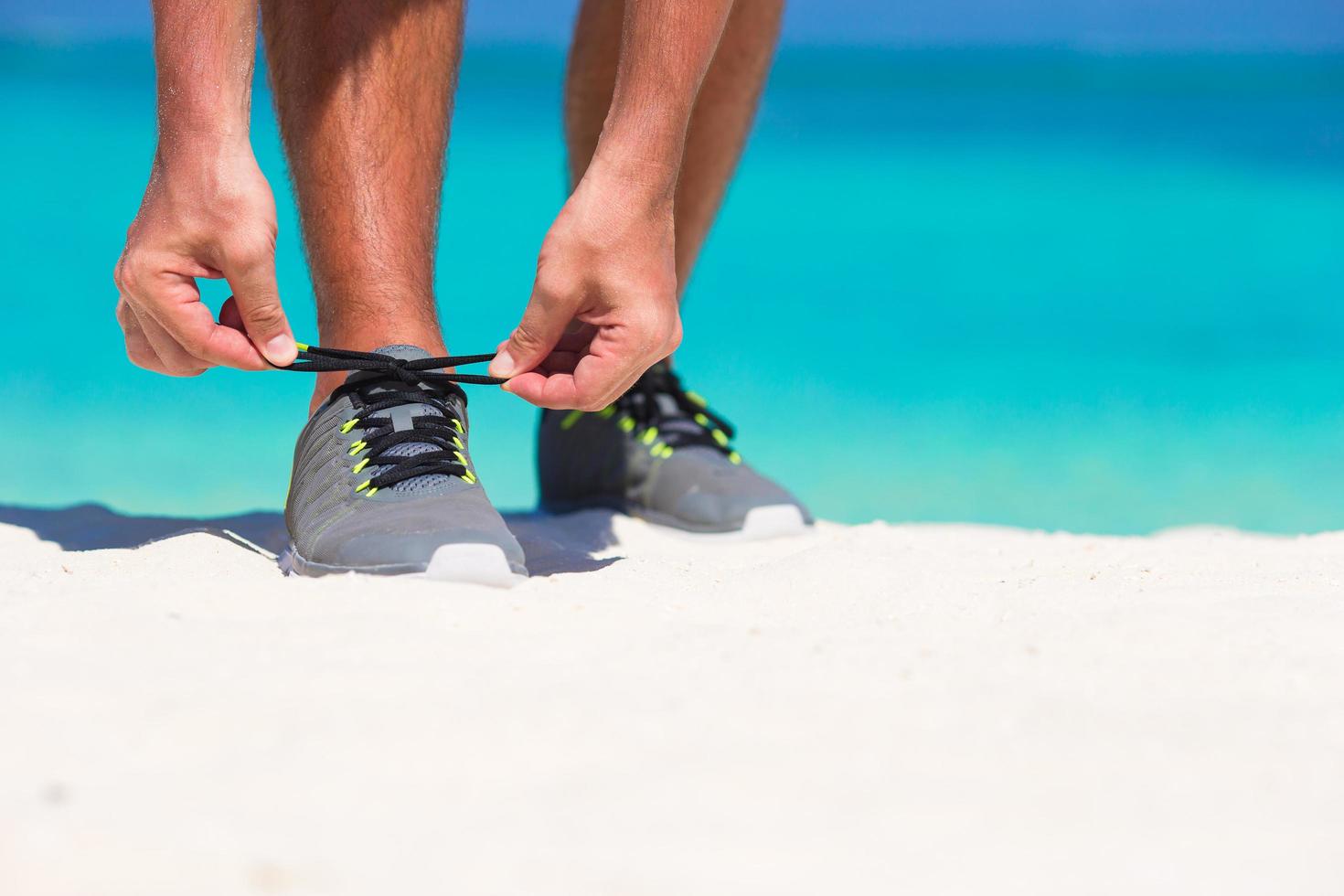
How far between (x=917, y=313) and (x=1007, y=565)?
9.90 feet

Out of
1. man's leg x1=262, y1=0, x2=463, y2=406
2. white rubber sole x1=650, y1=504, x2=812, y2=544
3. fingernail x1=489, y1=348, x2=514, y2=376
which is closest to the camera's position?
fingernail x1=489, y1=348, x2=514, y2=376

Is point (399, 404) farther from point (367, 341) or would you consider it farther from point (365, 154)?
point (365, 154)

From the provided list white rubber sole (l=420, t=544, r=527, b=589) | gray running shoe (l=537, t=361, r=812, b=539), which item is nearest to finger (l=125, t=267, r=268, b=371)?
white rubber sole (l=420, t=544, r=527, b=589)

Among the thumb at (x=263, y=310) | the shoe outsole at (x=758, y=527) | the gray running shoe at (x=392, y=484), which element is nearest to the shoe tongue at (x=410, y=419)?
the gray running shoe at (x=392, y=484)

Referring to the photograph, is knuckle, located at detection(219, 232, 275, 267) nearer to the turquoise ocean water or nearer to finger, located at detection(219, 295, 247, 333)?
finger, located at detection(219, 295, 247, 333)

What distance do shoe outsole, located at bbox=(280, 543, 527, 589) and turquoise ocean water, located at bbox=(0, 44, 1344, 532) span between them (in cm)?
152

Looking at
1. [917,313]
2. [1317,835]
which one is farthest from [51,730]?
[917,313]

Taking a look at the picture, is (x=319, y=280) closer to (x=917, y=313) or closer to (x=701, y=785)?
(x=701, y=785)

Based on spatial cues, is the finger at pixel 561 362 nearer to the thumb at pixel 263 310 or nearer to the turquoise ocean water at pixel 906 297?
the thumb at pixel 263 310

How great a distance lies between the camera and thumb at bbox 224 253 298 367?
0.96m

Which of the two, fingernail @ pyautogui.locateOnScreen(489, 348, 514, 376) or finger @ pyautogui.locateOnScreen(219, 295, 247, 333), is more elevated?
finger @ pyautogui.locateOnScreen(219, 295, 247, 333)

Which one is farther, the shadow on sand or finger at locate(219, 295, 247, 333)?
the shadow on sand

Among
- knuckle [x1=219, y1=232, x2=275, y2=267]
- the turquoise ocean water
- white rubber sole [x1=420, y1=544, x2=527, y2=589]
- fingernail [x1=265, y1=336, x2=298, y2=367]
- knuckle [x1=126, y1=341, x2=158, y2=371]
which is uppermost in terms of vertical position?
the turquoise ocean water

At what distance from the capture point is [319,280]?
1.19 metres
